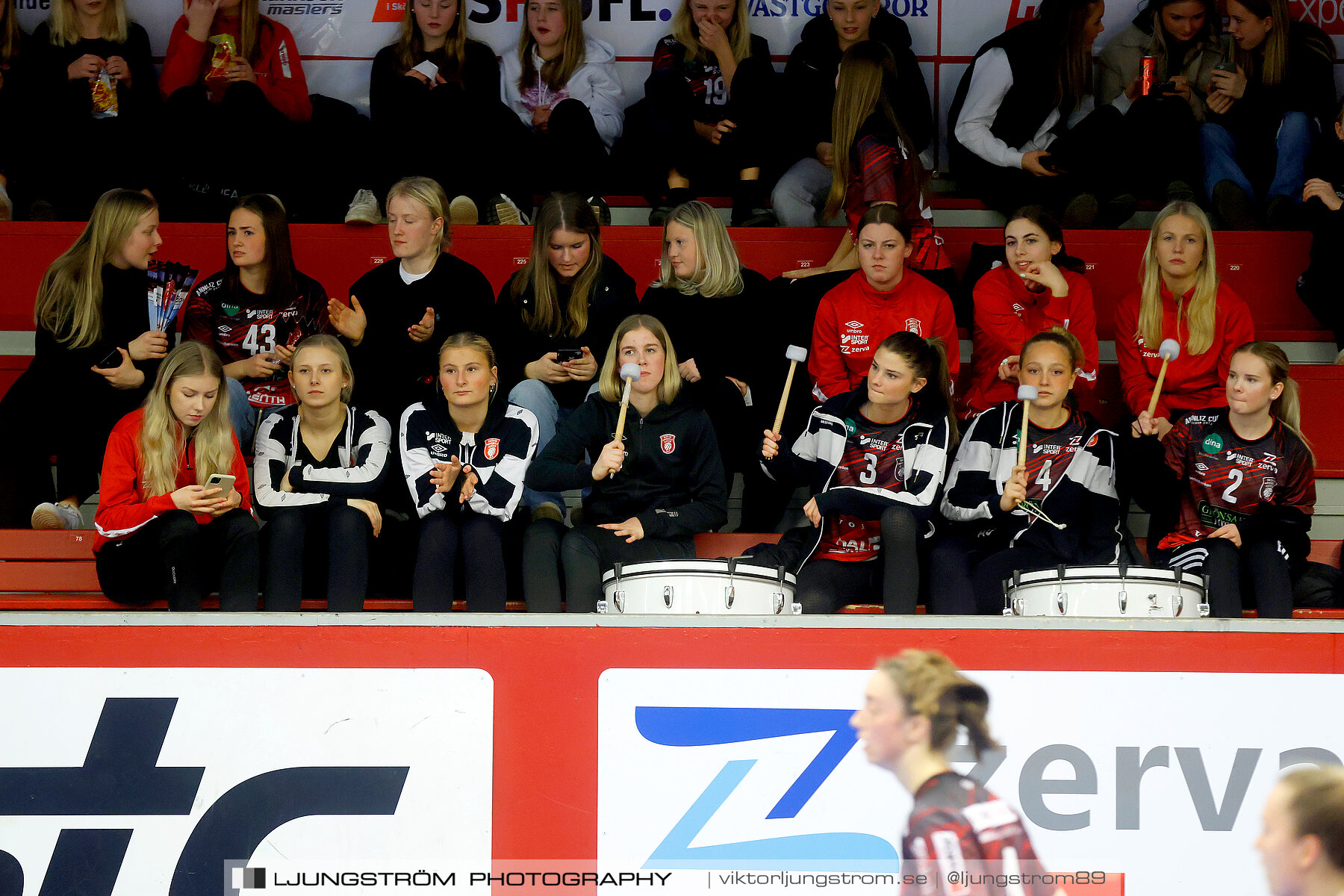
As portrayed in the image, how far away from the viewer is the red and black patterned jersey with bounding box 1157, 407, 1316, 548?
434 cm

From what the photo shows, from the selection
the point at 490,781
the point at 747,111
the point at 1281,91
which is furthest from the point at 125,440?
the point at 1281,91

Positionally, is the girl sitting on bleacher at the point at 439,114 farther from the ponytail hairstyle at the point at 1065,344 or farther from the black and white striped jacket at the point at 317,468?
the ponytail hairstyle at the point at 1065,344

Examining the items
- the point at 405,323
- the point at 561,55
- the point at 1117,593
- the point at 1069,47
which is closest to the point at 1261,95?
the point at 1069,47

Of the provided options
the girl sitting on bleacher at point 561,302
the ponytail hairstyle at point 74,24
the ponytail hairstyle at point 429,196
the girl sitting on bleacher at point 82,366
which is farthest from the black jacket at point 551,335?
the ponytail hairstyle at point 74,24

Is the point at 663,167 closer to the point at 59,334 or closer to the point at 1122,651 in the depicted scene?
the point at 59,334

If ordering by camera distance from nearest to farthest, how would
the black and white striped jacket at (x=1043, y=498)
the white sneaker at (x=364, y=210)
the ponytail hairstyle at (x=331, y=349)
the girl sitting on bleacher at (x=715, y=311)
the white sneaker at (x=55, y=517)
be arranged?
1. the black and white striped jacket at (x=1043, y=498)
2. the ponytail hairstyle at (x=331, y=349)
3. the white sneaker at (x=55, y=517)
4. the girl sitting on bleacher at (x=715, y=311)
5. the white sneaker at (x=364, y=210)

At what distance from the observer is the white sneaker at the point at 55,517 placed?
4.61 m

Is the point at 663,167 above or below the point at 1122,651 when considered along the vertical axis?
above

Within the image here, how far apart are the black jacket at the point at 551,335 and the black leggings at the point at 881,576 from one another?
1.27 meters

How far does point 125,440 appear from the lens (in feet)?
13.4

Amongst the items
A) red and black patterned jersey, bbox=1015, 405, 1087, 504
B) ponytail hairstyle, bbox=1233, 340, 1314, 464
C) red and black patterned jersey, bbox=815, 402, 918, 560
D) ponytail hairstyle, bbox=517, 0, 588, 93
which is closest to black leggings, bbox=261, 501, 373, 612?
red and black patterned jersey, bbox=815, 402, 918, 560

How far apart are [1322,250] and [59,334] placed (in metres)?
5.06

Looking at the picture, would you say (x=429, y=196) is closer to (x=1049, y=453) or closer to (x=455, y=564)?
(x=455, y=564)

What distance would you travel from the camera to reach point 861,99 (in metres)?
5.66
